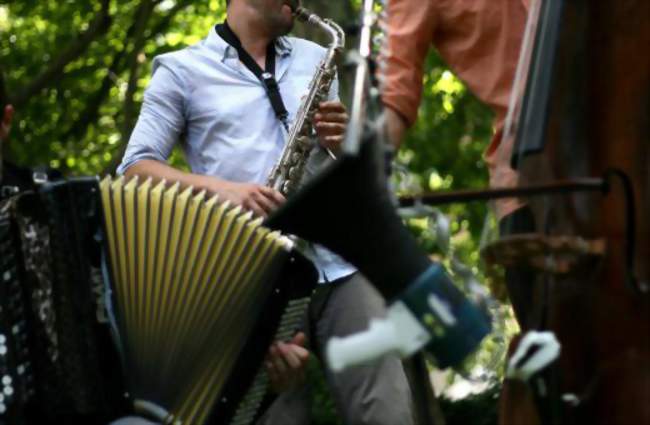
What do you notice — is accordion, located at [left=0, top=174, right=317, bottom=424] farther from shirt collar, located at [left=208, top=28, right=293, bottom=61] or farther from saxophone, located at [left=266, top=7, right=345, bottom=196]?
shirt collar, located at [left=208, top=28, right=293, bottom=61]

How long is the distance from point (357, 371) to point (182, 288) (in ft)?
3.03

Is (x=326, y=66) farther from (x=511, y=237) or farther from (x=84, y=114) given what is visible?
(x=84, y=114)

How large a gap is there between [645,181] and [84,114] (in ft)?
31.0

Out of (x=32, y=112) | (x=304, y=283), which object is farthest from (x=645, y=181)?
(x=32, y=112)

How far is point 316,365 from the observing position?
8219mm

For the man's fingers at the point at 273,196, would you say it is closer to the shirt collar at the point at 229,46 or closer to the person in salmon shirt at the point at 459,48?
the person in salmon shirt at the point at 459,48

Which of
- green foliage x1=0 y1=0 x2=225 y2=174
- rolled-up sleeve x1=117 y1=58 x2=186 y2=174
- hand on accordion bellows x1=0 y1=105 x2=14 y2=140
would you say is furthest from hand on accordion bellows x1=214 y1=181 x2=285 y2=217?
green foliage x1=0 y1=0 x2=225 y2=174

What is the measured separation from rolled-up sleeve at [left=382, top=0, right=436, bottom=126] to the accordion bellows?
0.56 metres

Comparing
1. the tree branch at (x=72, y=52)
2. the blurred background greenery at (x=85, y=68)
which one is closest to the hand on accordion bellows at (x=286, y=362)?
the blurred background greenery at (x=85, y=68)

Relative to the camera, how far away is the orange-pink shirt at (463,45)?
4.99 meters

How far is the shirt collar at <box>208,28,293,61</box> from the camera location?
580 centimetres

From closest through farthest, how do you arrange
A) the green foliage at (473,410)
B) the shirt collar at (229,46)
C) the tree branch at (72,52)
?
the shirt collar at (229,46) → the green foliage at (473,410) → the tree branch at (72,52)

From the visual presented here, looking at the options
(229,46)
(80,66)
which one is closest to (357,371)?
(229,46)

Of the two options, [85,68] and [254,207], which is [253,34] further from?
[85,68]
